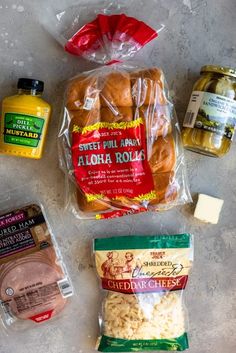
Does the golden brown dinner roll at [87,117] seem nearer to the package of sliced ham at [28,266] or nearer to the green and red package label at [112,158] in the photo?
the green and red package label at [112,158]

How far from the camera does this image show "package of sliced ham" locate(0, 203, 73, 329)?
3.49 ft

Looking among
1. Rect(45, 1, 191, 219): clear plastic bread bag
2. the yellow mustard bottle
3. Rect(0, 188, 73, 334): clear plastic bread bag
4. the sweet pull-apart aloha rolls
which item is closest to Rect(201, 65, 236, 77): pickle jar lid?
Rect(45, 1, 191, 219): clear plastic bread bag

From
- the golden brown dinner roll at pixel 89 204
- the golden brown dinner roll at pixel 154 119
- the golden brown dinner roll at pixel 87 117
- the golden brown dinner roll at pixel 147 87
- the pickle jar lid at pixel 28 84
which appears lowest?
the golden brown dinner roll at pixel 89 204

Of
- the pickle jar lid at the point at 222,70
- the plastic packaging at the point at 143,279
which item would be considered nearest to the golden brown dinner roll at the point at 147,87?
the pickle jar lid at the point at 222,70

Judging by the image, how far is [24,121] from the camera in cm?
99

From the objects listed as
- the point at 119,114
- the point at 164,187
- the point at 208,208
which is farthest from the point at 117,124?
the point at 208,208

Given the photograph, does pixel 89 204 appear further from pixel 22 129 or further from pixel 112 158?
pixel 22 129

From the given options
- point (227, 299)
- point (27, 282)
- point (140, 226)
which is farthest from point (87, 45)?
point (227, 299)

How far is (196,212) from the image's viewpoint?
1.11 m

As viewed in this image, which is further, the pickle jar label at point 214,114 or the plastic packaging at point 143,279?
the plastic packaging at point 143,279

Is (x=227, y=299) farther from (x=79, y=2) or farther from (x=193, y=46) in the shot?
(x=79, y=2)

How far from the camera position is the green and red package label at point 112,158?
1018mm

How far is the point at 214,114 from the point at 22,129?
397 millimetres

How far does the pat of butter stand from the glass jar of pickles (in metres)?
0.12
